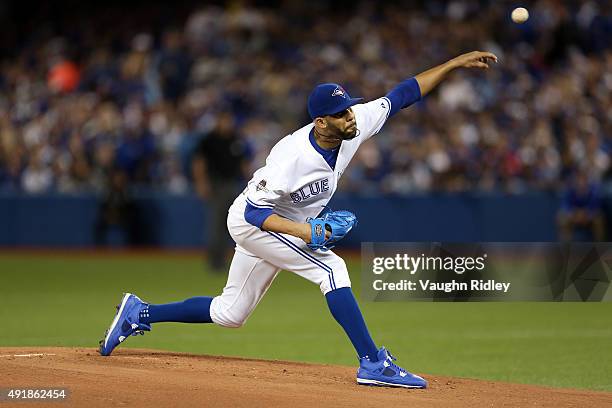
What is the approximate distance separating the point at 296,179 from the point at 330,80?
13.3 meters

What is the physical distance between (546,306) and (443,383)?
5921 millimetres

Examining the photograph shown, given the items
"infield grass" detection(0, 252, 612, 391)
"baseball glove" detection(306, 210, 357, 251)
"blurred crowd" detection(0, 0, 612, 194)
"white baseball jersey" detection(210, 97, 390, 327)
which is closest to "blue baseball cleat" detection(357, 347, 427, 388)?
"white baseball jersey" detection(210, 97, 390, 327)

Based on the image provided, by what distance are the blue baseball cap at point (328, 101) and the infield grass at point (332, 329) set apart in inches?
90.6

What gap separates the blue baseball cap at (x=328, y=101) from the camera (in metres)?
6.62

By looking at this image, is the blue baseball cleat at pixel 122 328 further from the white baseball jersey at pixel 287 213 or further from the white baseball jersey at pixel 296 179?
the white baseball jersey at pixel 296 179

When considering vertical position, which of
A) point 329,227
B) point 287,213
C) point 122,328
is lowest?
point 122,328

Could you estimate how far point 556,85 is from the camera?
18.5 m

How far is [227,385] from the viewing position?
621 centimetres

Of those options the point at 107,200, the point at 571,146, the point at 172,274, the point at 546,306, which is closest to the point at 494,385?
the point at 546,306

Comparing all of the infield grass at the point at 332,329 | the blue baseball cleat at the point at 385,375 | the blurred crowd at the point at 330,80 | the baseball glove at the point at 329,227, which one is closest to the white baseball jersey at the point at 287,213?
the baseball glove at the point at 329,227

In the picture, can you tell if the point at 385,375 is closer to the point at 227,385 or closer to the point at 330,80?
the point at 227,385

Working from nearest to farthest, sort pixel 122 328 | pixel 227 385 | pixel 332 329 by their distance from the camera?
pixel 227 385, pixel 122 328, pixel 332 329

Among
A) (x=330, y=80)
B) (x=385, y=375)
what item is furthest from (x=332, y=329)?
(x=330, y=80)

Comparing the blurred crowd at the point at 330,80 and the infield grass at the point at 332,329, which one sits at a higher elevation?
the blurred crowd at the point at 330,80
